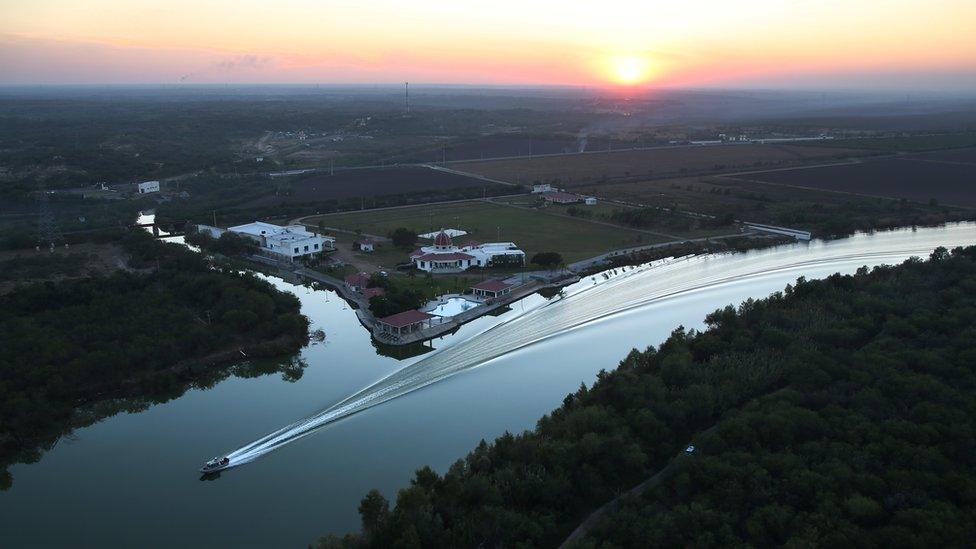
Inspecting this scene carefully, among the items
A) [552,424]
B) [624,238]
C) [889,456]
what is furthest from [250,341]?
[624,238]

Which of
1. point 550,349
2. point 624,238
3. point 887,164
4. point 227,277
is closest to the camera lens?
point 550,349

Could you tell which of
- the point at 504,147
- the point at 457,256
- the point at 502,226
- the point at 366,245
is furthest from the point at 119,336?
the point at 504,147

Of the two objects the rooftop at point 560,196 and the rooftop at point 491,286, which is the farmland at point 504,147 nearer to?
the rooftop at point 560,196

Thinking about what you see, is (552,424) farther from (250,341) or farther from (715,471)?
(250,341)

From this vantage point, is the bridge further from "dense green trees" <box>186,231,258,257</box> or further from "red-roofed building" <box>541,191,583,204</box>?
"red-roofed building" <box>541,191,583,204</box>

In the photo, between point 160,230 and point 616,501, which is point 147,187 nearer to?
point 160,230

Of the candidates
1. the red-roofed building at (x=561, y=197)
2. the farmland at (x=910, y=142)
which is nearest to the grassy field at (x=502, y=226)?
the red-roofed building at (x=561, y=197)

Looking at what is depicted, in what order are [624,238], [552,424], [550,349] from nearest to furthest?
[552,424]
[550,349]
[624,238]
